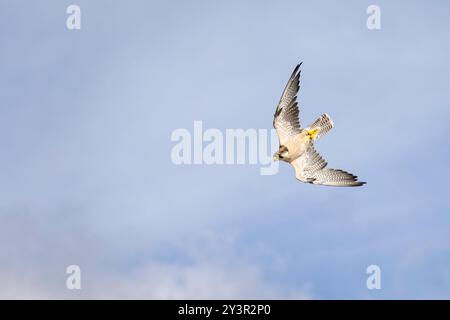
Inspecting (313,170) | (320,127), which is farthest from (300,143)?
(313,170)

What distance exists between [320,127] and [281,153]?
1.73 m

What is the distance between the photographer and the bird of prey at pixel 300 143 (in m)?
24.4

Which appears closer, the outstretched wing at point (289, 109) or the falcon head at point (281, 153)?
the outstretched wing at point (289, 109)

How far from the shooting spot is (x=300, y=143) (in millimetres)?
24984

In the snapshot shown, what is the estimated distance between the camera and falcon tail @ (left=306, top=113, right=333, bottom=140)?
82.6 ft

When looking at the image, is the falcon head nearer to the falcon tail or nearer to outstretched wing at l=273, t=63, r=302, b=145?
outstretched wing at l=273, t=63, r=302, b=145

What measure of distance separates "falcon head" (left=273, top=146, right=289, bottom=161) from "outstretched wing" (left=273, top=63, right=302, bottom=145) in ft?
2.13

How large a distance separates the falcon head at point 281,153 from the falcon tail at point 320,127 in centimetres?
107

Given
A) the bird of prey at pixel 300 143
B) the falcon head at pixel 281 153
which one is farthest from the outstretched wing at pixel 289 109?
the falcon head at pixel 281 153

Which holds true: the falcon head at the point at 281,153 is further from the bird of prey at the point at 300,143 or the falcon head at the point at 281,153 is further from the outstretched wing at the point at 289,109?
the outstretched wing at the point at 289,109
